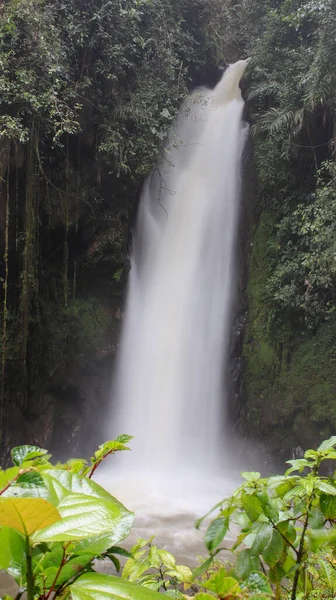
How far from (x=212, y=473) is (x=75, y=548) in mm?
7608

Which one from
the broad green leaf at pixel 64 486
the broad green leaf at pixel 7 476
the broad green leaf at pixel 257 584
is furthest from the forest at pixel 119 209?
the broad green leaf at pixel 7 476

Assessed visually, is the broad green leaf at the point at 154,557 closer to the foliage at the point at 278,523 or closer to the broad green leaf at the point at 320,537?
the foliage at the point at 278,523

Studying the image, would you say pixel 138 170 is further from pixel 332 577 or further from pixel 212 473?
pixel 332 577

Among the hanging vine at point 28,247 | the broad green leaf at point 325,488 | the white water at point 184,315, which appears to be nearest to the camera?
the broad green leaf at point 325,488

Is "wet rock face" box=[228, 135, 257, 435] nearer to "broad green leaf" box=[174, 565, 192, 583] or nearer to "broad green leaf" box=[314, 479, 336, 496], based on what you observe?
"broad green leaf" box=[174, 565, 192, 583]

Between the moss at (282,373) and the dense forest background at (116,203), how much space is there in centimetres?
2

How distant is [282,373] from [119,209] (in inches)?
187

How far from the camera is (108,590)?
625 millimetres

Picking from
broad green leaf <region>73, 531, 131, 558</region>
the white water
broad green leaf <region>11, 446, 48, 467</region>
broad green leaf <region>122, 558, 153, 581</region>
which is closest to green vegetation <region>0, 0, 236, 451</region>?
the white water

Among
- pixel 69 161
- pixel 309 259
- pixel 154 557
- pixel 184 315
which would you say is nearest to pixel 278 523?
pixel 154 557

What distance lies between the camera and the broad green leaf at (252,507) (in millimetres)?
1167

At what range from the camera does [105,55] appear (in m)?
8.10

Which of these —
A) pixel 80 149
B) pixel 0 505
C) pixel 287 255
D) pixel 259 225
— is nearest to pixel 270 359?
pixel 287 255

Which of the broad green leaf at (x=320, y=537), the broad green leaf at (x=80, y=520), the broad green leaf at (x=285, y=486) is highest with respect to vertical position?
the broad green leaf at (x=80, y=520)
